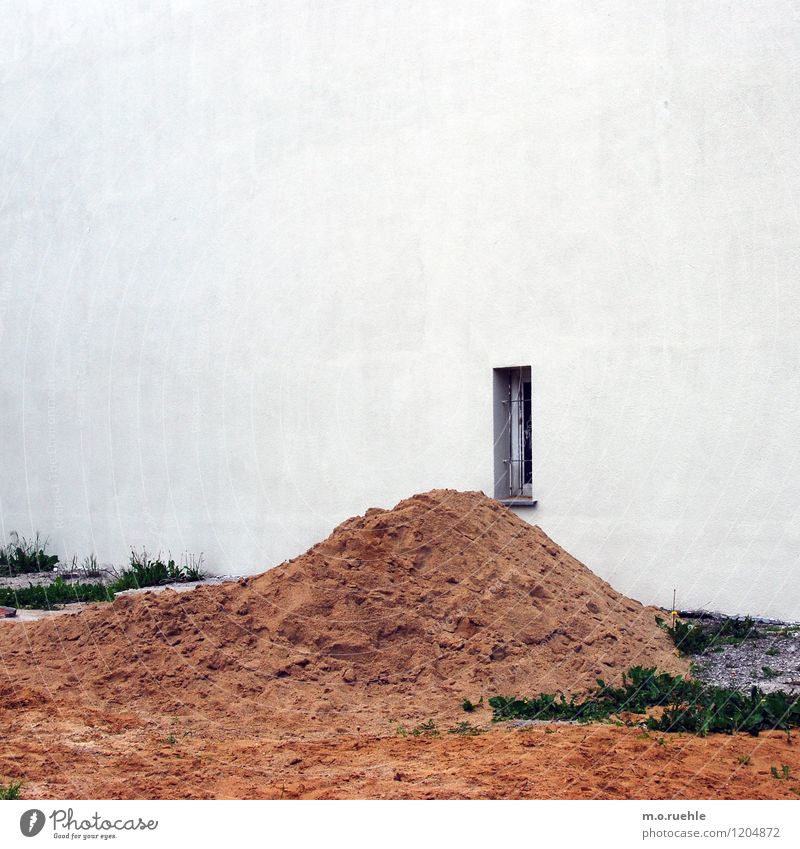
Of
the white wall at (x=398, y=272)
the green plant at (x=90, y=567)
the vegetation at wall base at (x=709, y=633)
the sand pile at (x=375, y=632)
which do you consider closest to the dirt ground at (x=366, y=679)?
the sand pile at (x=375, y=632)

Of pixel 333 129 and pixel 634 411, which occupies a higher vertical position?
pixel 333 129

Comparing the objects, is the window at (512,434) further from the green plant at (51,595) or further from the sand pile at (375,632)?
the green plant at (51,595)

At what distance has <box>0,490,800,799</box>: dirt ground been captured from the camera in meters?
5.38

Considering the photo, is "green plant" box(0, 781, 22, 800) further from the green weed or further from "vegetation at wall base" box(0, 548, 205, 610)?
"vegetation at wall base" box(0, 548, 205, 610)

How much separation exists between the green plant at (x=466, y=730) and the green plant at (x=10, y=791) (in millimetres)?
2365

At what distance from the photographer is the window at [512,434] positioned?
1039 cm

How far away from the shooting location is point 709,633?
8.58 meters

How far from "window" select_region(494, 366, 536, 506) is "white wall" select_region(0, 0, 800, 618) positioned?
7.1 inches

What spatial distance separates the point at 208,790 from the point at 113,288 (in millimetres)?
9172

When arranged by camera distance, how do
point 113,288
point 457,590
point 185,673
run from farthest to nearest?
point 113,288 < point 457,590 < point 185,673

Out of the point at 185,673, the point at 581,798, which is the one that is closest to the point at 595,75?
the point at 185,673

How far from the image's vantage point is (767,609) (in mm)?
8812

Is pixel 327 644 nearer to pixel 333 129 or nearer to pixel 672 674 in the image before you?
pixel 672 674
